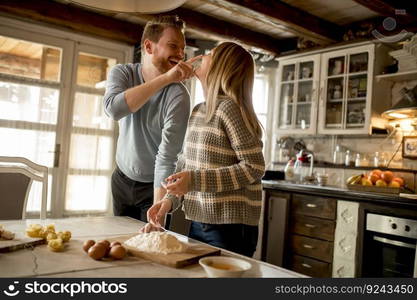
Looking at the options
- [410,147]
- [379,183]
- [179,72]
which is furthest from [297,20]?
[179,72]

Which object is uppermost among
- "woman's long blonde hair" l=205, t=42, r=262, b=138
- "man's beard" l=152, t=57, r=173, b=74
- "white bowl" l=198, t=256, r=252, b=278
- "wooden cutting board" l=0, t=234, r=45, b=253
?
"man's beard" l=152, t=57, r=173, b=74

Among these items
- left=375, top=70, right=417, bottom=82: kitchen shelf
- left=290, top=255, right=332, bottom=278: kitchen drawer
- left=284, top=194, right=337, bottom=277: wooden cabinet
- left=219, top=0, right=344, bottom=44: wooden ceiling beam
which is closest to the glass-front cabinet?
left=219, top=0, right=344, bottom=44: wooden ceiling beam

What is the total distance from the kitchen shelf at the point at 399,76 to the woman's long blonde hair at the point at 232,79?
2528mm

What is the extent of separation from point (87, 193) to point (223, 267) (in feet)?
12.2

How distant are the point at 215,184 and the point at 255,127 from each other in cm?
27

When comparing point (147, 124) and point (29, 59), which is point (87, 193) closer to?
point (29, 59)

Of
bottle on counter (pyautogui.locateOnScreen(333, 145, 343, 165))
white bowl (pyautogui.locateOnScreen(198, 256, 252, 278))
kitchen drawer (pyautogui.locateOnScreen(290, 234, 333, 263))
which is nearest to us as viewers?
white bowl (pyautogui.locateOnScreen(198, 256, 252, 278))

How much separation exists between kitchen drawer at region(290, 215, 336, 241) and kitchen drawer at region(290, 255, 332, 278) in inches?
8.5

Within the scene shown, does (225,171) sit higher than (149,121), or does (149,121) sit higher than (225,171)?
(149,121)

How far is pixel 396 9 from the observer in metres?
3.24

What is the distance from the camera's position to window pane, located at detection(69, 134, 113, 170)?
425cm

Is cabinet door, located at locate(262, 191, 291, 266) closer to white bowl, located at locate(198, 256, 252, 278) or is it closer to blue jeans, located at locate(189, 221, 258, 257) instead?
blue jeans, located at locate(189, 221, 258, 257)

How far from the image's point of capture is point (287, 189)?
3527mm

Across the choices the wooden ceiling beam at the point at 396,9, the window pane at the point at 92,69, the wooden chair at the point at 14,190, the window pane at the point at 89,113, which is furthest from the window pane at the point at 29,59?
the wooden ceiling beam at the point at 396,9
